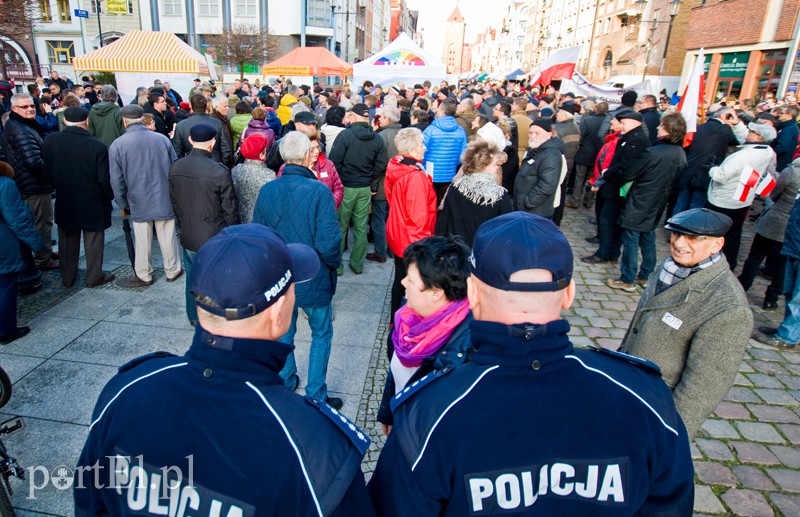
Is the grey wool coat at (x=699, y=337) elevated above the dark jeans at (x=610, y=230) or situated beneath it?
elevated above

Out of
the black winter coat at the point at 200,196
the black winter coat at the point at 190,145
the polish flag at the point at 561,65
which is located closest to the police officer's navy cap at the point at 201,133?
the black winter coat at the point at 200,196

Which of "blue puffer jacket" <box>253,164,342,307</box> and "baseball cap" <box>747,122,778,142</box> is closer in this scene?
"blue puffer jacket" <box>253,164,342,307</box>

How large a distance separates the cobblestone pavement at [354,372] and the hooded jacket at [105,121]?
2.49m

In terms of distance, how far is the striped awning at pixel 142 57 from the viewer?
1270cm

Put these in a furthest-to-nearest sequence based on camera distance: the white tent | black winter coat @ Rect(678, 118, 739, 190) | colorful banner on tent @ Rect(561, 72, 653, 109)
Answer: the white tent, colorful banner on tent @ Rect(561, 72, 653, 109), black winter coat @ Rect(678, 118, 739, 190)

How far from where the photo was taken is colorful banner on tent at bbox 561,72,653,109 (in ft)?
44.8

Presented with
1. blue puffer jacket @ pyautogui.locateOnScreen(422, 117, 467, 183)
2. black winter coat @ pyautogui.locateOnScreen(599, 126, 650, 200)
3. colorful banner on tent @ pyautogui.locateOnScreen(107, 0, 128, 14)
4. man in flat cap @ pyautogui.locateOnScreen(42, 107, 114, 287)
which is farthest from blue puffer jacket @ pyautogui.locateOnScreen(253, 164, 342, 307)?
colorful banner on tent @ pyautogui.locateOnScreen(107, 0, 128, 14)

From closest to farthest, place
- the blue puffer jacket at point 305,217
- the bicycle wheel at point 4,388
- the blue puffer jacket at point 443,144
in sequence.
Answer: the bicycle wheel at point 4,388 < the blue puffer jacket at point 305,217 < the blue puffer jacket at point 443,144

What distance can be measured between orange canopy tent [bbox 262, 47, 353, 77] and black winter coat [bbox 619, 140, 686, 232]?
14.0 metres

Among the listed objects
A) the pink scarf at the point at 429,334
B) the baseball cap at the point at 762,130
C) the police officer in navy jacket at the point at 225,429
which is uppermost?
the baseball cap at the point at 762,130

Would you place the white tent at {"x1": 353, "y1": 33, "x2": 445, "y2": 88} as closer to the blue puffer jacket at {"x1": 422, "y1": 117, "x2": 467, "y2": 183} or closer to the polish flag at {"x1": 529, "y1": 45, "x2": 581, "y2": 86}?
the polish flag at {"x1": 529, "y1": 45, "x2": 581, "y2": 86}

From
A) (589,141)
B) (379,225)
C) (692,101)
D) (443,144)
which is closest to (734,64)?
(589,141)

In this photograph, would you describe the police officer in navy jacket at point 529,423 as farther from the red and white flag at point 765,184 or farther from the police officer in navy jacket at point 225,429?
the red and white flag at point 765,184

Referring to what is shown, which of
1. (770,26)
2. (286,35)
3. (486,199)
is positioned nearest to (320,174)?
(486,199)
